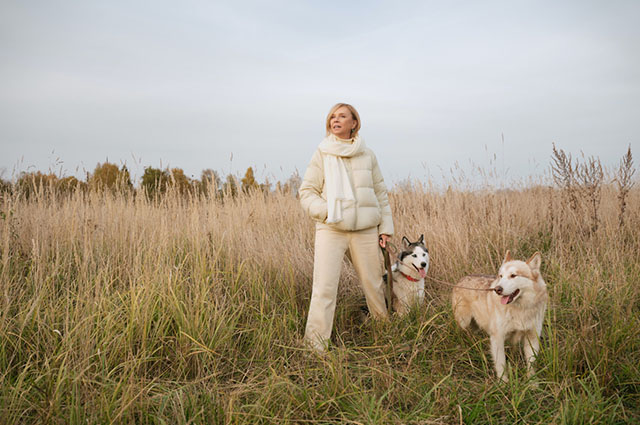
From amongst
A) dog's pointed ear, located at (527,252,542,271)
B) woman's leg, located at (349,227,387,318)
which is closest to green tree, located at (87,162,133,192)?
woman's leg, located at (349,227,387,318)

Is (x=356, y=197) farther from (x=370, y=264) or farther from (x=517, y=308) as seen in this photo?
(x=517, y=308)

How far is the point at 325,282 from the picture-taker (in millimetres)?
3480

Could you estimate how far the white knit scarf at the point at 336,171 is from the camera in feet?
11.3

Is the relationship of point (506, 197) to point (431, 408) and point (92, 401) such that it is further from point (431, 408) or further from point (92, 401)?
point (92, 401)

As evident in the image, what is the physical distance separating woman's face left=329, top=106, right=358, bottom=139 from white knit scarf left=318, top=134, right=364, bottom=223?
3.0 inches

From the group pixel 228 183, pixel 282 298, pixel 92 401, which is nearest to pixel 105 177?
pixel 228 183

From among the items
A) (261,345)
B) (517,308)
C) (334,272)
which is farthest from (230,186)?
(517,308)

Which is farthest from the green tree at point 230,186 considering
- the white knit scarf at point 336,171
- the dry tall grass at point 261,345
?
the white knit scarf at point 336,171

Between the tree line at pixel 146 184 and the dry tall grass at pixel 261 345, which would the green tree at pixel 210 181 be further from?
the dry tall grass at pixel 261 345

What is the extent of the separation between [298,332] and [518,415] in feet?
6.06

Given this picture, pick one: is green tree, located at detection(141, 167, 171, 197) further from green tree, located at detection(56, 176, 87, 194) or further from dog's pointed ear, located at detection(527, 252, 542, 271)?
dog's pointed ear, located at detection(527, 252, 542, 271)

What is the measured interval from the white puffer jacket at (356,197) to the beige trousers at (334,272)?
115 mm

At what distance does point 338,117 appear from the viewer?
3.66m

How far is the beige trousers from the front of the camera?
11.3 ft
